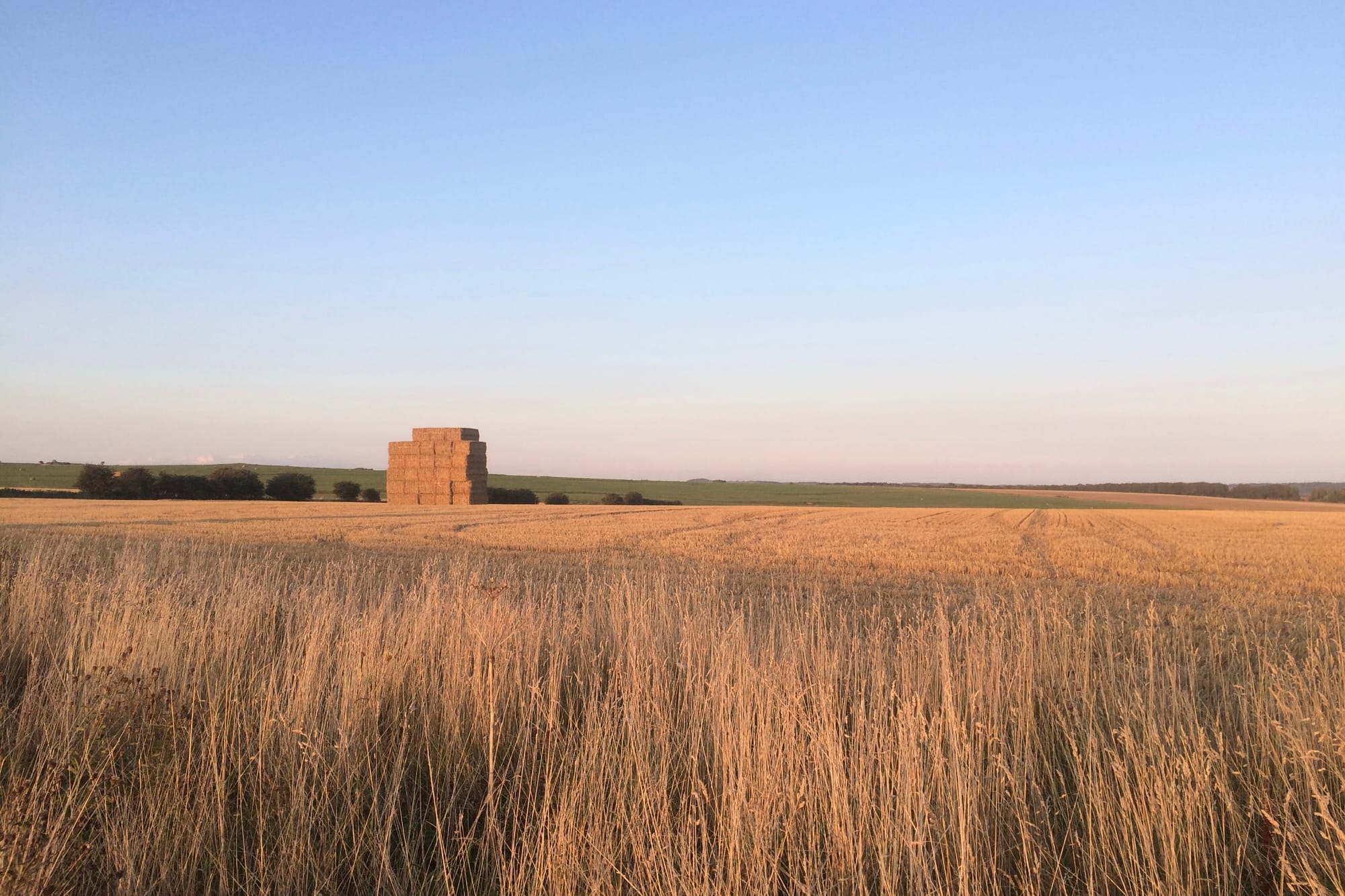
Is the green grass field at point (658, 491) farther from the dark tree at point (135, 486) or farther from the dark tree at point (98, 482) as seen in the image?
the dark tree at point (135, 486)

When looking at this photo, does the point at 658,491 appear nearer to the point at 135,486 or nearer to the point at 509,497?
the point at 509,497

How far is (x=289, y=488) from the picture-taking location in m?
49.9

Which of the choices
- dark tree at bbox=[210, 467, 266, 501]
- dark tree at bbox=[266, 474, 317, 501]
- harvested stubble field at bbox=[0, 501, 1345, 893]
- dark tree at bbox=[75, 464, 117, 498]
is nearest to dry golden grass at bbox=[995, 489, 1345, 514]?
dark tree at bbox=[266, 474, 317, 501]

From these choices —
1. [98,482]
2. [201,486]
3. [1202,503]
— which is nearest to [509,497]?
[201,486]

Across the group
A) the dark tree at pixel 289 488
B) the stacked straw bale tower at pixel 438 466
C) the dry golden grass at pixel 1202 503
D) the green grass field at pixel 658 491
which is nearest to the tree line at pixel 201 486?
the dark tree at pixel 289 488

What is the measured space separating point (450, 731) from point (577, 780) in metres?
0.97

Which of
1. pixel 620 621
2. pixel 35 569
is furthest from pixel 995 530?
pixel 35 569

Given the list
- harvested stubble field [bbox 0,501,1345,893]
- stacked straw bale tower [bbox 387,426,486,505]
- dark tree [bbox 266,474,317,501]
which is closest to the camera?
harvested stubble field [bbox 0,501,1345,893]

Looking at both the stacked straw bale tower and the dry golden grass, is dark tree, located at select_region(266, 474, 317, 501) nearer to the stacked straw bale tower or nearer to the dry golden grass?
the stacked straw bale tower

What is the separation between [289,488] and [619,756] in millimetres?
52168

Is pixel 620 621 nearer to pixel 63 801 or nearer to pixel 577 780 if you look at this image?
pixel 577 780

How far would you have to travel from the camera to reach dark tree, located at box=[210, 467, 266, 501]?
1906 inches

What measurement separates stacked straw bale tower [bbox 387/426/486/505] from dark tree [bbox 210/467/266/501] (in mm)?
13332

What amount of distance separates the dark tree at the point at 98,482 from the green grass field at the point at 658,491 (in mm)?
6907
